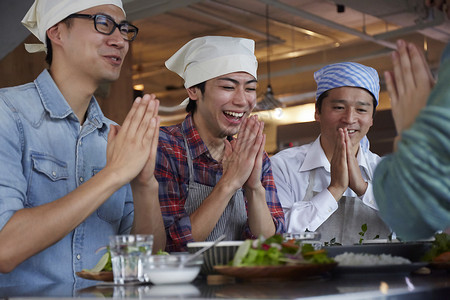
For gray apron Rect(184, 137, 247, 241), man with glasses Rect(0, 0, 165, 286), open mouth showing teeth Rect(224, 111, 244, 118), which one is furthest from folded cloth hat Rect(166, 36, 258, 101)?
man with glasses Rect(0, 0, 165, 286)

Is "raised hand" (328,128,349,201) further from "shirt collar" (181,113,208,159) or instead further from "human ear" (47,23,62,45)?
"human ear" (47,23,62,45)

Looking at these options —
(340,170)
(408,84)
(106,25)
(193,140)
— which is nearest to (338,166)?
(340,170)

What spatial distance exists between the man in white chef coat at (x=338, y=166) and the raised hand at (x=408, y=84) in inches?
60.8

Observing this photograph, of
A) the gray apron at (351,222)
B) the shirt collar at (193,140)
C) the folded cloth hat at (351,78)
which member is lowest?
the gray apron at (351,222)

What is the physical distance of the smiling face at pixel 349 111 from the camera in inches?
117

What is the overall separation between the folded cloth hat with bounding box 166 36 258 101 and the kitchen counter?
1211mm

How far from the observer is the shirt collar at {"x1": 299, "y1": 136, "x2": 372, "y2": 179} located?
3070 millimetres

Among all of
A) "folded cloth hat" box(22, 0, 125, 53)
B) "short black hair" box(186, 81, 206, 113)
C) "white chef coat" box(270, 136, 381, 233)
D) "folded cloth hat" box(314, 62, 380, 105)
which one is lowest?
"white chef coat" box(270, 136, 381, 233)

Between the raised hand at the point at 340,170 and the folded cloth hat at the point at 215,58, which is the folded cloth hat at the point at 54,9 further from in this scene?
the raised hand at the point at 340,170

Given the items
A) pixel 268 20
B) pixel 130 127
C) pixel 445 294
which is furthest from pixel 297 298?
pixel 268 20

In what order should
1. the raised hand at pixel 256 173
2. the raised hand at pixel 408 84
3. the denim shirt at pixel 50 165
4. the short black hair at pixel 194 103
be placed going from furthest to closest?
the short black hair at pixel 194 103 < the raised hand at pixel 256 173 < the denim shirt at pixel 50 165 < the raised hand at pixel 408 84

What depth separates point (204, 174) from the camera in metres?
2.43

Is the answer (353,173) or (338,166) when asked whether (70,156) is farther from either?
(353,173)

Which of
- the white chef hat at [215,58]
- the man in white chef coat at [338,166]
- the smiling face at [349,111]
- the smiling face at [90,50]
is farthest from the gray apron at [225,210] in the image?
the smiling face at [349,111]
